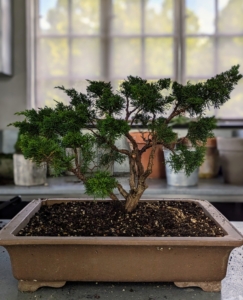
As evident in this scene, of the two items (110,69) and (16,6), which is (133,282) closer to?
(110,69)

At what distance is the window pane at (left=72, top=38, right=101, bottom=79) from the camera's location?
2.90m

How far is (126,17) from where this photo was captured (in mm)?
2871

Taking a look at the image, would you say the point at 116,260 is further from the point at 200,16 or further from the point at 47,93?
the point at 200,16

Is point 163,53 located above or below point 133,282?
above

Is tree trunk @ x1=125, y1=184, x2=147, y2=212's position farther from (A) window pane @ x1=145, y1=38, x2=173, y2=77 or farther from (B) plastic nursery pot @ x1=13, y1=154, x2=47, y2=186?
(A) window pane @ x1=145, y1=38, x2=173, y2=77

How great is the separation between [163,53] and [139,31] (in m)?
0.25

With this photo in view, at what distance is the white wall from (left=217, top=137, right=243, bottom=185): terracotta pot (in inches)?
59.3

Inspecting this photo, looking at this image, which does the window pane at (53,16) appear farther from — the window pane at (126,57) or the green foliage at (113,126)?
the green foliage at (113,126)

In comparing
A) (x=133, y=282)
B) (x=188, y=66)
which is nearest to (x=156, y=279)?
(x=133, y=282)

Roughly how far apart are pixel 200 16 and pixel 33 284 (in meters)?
2.52

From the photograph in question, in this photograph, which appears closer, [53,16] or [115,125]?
[115,125]

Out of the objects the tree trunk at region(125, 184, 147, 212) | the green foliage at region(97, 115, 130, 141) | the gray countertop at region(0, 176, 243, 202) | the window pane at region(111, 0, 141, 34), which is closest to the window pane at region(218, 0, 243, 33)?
the window pane at region(111, 0, 141, 34)

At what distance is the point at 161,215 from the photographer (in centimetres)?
99

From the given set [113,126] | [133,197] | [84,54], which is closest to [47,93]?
[84,54]
